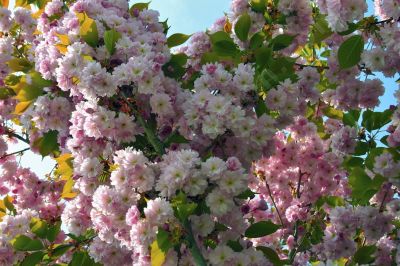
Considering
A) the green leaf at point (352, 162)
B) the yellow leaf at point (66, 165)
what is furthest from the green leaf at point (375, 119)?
the yellow leaf at point (66, 165)

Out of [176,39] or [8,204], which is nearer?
[176,39]

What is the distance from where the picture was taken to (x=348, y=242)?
483cm

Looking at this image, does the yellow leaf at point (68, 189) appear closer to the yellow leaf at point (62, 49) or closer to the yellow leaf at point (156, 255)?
the yellow leaf at point (62, 49)

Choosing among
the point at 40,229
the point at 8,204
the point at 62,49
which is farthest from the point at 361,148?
the point at 8,204

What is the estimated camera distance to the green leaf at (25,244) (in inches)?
161

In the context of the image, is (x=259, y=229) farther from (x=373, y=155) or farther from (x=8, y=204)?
(x=8, y=204)

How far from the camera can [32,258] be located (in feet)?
13.5

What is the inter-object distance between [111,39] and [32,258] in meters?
1.87

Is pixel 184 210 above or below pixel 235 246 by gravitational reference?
above

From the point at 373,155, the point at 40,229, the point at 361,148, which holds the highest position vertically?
the point at 361,148

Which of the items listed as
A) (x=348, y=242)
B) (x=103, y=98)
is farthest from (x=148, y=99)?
(x=348, y=242)

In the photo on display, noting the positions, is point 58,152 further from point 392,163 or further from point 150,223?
point 392,163

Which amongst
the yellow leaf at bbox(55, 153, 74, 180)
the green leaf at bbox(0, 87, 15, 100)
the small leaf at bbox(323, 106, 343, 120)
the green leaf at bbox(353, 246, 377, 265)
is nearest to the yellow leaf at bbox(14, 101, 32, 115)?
the yellow leaf at bbox(55, 153, 74, 180)

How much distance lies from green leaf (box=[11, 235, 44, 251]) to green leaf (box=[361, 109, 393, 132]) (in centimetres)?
305
